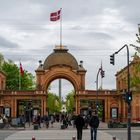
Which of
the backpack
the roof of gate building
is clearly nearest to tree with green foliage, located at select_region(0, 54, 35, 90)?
the roof of gate building

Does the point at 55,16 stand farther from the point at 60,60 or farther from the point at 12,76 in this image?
the point at 12,76

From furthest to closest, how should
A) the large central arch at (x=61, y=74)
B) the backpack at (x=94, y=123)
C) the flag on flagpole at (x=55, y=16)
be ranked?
the large central arch at (x=61, y=74) < the flag on flagpole at (x=55, y=16) < the backpack at (x=94, y=123)

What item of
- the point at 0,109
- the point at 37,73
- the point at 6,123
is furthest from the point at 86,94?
the point at 6,123

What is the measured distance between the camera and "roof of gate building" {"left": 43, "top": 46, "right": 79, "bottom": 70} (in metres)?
104

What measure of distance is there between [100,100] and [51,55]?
13.5m

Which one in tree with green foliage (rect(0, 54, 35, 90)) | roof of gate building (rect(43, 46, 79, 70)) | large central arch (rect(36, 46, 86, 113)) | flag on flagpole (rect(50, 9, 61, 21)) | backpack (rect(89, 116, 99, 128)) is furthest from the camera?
tree with green foliage (rect(0, 54, 35, 90))

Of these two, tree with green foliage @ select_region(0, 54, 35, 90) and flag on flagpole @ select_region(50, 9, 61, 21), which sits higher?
flag on flagpole @ select_region(50, 9, 61, 21)

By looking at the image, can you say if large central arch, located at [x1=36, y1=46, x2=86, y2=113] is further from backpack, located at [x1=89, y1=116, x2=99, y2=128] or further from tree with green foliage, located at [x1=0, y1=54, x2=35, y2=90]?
backpack, located at [x1=89, y1=116, x2=99, y2=128]

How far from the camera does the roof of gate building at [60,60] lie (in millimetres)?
104456

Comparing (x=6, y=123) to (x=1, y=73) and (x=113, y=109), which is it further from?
(x=1, y=73)

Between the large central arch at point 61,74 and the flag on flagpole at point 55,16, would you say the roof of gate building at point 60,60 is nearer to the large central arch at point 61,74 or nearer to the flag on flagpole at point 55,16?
the large central arch at point 61,74

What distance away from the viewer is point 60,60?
10538 cm

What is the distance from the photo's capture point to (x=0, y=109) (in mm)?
94625

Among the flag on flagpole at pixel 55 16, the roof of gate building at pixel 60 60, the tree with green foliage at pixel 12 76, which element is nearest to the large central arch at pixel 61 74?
the roof of gate building at pixel 60 60
